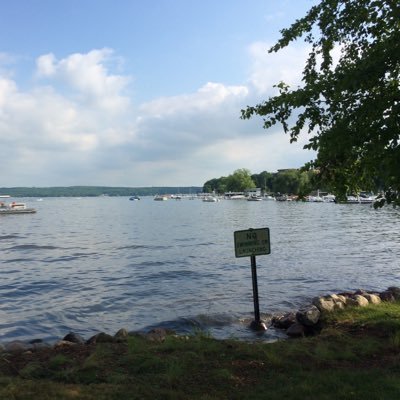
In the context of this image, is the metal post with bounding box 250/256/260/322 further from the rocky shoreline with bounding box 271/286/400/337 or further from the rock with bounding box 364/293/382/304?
the rock with bounding box 364/293/382/304

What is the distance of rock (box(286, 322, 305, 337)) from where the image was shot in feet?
36.4

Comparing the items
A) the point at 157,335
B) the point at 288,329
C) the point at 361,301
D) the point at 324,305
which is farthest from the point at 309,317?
the point at 157,335

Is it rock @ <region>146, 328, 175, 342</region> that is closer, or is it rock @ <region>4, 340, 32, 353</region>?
rock @ <region>4, 340, 32, 353</region>

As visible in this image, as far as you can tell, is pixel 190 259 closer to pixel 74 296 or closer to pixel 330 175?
pixel 74 296

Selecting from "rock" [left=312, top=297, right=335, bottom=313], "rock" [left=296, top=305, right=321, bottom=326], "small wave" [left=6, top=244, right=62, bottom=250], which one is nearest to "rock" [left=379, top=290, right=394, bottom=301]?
"rock" [left=312, top=297, right=335, bottom=313]

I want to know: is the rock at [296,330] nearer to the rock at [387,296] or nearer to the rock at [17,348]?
the rock at [387,296]

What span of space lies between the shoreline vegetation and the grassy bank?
0.01 meters

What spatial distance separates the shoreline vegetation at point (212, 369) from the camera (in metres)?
5.71

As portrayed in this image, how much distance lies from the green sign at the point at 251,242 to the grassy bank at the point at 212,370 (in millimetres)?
2539

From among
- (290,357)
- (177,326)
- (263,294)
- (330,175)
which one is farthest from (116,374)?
(263,294)

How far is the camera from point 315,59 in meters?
8.66

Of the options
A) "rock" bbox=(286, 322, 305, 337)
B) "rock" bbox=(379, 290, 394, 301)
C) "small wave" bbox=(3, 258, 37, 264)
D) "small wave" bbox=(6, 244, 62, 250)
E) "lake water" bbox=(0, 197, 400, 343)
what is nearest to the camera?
"rock" bbox=(286, 322, 305, 337)

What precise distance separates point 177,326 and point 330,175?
718 centimetres

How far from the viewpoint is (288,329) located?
37.4 feet
